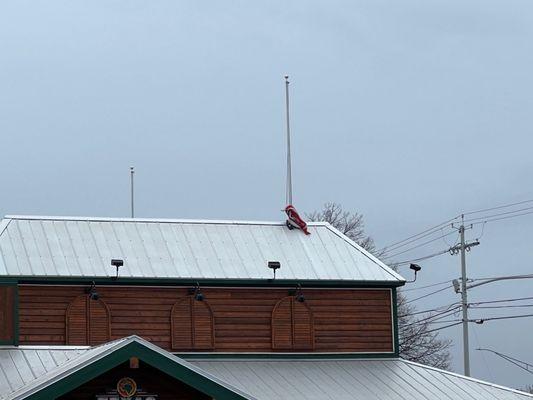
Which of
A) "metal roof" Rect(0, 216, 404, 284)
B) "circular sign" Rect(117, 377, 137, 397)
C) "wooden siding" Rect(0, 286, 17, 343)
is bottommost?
"circular sign" Rect(117, 377, 137, 397)

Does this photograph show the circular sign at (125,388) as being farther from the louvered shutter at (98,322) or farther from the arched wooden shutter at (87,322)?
the louvered shutter at (98,322)

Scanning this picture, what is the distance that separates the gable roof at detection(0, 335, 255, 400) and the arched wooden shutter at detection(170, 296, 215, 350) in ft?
33.4

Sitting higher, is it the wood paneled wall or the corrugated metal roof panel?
the wood paneled wall

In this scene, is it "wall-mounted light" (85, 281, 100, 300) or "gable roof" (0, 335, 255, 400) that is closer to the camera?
"gable roof" (0, 335, 255, 400)

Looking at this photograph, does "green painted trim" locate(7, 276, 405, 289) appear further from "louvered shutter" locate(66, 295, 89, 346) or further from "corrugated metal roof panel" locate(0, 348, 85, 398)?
"corrugated metal roof panel" locate(0, 348, 85, 398)

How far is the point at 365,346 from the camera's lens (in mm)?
42438

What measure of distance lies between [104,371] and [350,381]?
41.0 ft

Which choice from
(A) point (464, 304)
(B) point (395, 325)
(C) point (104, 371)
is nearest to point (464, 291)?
(A) point (464, 304)

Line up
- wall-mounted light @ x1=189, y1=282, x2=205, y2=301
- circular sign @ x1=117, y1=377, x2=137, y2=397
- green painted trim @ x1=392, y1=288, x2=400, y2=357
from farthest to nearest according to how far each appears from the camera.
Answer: green painted trim @ x1=392, y1=288, x2=400, y2=357 → wall-mounted light @ x1=189, y1=282, x2=205, y2=301 → circular sign @ x1=117, y1=377, x2=137, y2=397

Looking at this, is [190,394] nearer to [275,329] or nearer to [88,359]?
[88,359]

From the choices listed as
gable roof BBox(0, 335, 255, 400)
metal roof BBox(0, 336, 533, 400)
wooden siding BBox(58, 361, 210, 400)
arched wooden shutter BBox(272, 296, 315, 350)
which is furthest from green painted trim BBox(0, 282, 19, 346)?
wooden siding BBox(58, 361, 210, 400)

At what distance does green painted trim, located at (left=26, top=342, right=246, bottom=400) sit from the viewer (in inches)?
1100

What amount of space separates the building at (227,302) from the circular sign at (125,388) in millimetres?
8224

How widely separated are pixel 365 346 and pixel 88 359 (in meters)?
15.5
